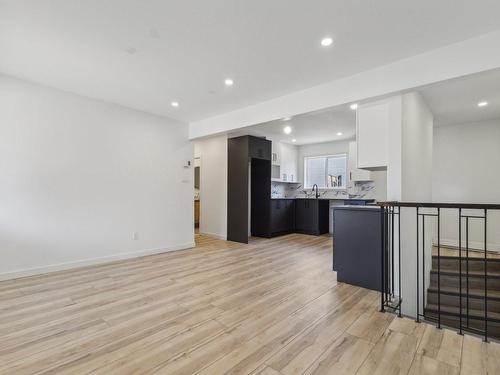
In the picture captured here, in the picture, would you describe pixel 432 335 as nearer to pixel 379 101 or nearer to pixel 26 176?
pixel 379 101

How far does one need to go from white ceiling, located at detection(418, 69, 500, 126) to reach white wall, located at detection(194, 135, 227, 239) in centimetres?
414

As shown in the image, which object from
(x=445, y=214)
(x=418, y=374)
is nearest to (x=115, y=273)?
(x=418, y=374)

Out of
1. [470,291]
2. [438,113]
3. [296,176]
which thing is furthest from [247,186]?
[470,291]

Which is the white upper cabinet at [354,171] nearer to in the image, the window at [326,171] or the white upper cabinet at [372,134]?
the window at [326,171]

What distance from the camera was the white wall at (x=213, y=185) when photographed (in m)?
6.36

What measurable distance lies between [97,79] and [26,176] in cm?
161

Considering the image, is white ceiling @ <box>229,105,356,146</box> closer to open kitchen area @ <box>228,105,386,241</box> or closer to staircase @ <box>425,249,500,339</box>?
open kitchen area @ <box>228,105,386,241</box>

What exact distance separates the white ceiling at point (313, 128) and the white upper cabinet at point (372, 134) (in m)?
1.00

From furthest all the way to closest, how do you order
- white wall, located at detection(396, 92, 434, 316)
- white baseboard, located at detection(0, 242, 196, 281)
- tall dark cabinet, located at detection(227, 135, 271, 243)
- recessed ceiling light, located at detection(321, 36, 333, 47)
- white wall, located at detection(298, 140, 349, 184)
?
1. white wall, located at detection(298, 140, 349, 184)
2. tall dark cabinet, located at detection(227, 135, 271, 243)
3. white baseboard, located at detection(0, 242, 196, 281)
4. white wall, located at detection(396, 92, 434, 316)
5. recessed ceiling light, located at detection(321, 36, 333, 47)

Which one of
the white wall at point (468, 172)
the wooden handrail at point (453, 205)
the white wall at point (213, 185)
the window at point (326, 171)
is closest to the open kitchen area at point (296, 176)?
the window at point (326, 171)

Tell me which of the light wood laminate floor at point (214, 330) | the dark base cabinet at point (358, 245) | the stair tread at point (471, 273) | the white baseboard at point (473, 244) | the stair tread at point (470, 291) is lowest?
the stair tread at point (470, 291)

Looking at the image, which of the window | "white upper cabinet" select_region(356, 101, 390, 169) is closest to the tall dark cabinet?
the window

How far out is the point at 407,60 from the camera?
2895 millimetres

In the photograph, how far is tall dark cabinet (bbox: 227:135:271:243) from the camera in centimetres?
582
